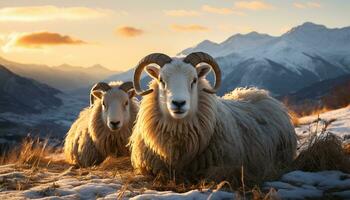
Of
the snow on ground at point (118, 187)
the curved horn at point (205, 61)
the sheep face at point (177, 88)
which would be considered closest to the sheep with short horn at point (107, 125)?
the sheep face at point (177, 88)

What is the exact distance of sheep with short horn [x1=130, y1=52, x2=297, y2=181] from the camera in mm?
9062

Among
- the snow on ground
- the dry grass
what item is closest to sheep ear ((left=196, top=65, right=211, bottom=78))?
the dry grass

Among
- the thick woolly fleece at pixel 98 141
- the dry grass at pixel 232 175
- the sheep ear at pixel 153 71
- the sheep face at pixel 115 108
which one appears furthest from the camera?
the thick woolly fleece at pixel 98 141

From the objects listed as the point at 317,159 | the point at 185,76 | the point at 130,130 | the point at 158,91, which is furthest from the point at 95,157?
the point at 317,159

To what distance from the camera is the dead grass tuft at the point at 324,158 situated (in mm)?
8797

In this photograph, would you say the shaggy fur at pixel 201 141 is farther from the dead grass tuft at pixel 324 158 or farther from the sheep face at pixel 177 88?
the dead grass tuft at pixel 324 158

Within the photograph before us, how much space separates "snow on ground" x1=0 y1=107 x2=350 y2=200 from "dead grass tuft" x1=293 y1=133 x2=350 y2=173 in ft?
0.97

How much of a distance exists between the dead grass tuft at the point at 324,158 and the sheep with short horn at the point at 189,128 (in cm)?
66

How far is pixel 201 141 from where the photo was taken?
9.19m

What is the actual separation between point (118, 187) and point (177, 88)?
225 cm

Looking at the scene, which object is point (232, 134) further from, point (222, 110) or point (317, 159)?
point (317, 159)

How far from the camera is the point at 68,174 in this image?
8914mm

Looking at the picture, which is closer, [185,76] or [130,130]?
[185,76]

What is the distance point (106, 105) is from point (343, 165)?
6378mm
